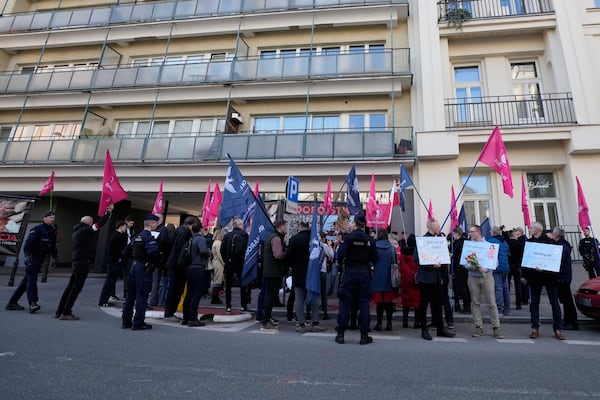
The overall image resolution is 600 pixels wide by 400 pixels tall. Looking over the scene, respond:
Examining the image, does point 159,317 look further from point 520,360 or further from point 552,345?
point 552,345

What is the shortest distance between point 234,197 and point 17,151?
47.3 feet

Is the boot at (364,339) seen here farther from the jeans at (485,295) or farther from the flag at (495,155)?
the flag at (495,155)

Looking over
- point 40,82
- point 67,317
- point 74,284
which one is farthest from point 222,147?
point 40,82

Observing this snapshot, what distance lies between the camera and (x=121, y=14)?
17500mm

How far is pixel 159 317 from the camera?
684cm

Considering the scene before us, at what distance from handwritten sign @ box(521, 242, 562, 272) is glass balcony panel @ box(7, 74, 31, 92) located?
22309 millimetres

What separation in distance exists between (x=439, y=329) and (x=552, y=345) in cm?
166

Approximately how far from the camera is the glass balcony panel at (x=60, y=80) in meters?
16.5

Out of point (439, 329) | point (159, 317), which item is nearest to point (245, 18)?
point (159, 317)

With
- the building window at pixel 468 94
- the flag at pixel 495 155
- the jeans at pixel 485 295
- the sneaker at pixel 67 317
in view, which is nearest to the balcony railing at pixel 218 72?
the building window at pixel 468 94

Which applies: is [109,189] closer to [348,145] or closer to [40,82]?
[348,145]

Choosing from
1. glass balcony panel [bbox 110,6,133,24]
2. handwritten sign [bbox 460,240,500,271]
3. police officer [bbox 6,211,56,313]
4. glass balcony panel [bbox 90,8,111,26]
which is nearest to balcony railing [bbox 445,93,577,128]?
handwritten sign [bbox 460,240,500,271]

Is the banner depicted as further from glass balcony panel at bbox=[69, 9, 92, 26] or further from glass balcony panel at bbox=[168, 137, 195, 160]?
glass balcony panel at bbox=[69, 9, 92, 26]

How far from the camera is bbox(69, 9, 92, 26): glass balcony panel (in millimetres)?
17844
